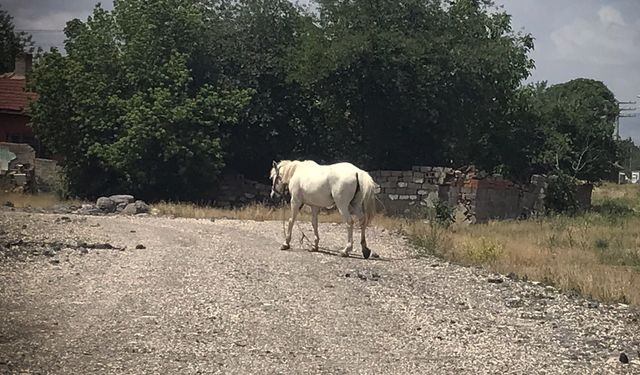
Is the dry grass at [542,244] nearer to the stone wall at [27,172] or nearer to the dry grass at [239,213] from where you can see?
the dry grass at [239,213]

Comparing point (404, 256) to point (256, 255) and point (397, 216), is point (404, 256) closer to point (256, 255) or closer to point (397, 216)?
point (256, 255)

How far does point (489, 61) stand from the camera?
33.9 metres

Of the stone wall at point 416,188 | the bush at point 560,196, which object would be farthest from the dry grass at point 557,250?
the bush at point 560,196

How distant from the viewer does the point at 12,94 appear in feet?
143

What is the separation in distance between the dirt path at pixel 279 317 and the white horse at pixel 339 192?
0.91 m

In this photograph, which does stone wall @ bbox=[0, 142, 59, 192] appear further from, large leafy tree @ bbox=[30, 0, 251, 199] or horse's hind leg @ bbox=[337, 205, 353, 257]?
horse's hind leg @ bbox=[337, 205, 353, 257]

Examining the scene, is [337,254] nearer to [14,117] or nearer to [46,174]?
[46,174]

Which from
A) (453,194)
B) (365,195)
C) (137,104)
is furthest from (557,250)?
(137,104)

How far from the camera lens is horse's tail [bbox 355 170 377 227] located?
18031mm

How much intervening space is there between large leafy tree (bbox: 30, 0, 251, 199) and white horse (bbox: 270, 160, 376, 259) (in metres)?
13.5

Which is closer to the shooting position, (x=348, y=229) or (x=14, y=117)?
(x=348, y=229)

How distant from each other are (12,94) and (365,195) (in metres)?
30.5

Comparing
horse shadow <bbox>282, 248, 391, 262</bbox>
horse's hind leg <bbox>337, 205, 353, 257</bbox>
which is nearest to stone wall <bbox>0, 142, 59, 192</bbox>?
horse shadow <bbox>282, 248, 391, 262</bbox>

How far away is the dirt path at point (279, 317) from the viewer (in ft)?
28.7
